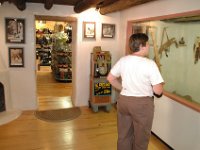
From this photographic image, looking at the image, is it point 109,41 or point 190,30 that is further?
point 109,41

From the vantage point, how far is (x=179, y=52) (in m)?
3.08

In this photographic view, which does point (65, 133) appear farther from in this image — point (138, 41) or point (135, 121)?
point (138, 41)

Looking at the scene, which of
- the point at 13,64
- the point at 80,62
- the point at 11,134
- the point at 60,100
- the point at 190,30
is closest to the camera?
the point at 190,30

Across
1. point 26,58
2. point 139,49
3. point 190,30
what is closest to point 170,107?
point 190,30

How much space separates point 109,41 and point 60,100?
1.95 m

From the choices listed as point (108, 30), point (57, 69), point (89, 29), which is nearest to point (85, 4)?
point (89, 29)

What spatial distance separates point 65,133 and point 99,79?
143 centimetres

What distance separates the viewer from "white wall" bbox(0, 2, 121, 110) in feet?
13.9

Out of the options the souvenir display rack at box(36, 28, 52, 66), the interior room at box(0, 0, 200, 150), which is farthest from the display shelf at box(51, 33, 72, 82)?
the souvenir display rack at box(36, 28, 52, 66)

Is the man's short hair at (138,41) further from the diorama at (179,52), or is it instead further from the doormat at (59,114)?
the doormat at (59,114)

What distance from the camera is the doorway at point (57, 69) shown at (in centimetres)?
496

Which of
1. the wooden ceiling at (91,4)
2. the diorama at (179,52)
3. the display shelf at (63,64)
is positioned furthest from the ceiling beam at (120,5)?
the display shelf at (63,64)

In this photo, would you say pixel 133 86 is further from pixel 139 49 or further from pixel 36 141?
pixel 36 141

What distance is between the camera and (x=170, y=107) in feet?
10.2
